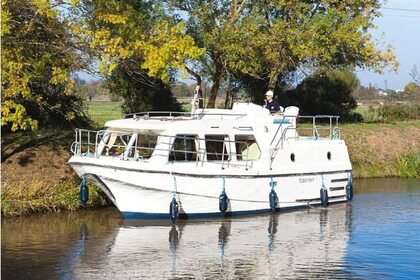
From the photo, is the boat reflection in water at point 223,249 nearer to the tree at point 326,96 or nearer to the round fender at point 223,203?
the round fender at point 223,203

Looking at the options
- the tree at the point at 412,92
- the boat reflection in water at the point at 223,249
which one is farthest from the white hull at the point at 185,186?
the tree at the point at 412,92

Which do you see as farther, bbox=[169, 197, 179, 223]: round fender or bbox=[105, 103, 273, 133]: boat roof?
bbox=[105, 103, 273, 133]: boat roof

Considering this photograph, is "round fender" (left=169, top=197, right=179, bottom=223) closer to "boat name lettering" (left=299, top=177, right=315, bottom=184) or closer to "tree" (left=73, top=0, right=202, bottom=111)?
"tree" (left=73, top=0, right=202, bottom=111)

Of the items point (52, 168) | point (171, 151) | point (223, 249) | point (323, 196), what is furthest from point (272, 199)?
point (52, 168)

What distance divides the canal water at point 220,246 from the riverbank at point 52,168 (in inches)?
19.7

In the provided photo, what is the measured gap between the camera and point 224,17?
37.2 meters

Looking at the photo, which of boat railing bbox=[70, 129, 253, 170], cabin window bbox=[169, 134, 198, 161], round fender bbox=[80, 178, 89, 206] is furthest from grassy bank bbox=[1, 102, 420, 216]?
cabin window bbox=[169, 134, 198, 161]

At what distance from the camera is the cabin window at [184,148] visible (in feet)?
68.9

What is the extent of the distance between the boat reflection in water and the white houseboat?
1.87 ft

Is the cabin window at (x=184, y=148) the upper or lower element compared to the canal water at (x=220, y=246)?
upper

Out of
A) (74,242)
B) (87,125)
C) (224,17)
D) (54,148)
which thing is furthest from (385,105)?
(74,242)

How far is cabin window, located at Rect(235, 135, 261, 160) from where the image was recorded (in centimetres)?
2269

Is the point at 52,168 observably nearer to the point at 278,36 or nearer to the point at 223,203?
the point at 223,203

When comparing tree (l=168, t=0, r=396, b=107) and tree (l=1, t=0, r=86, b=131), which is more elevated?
tree (l=168, t=0, r=396, b=107)
